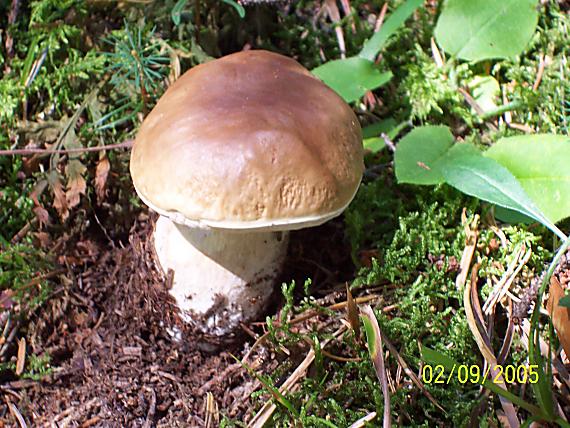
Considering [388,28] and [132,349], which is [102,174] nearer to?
[132,349]

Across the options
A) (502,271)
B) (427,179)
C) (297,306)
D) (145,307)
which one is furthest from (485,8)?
(145,307)

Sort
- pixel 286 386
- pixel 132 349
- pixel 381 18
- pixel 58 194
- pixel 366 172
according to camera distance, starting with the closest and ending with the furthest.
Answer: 1. pixel 286 386
2. pixel 132 349
3. pixel 58 194
4. pixel 366 172
5. pixel 381 18

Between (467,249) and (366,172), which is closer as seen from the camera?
(467,249)

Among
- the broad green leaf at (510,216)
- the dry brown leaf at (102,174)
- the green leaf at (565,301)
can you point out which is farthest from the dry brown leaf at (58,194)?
the green leaf at (565,301)

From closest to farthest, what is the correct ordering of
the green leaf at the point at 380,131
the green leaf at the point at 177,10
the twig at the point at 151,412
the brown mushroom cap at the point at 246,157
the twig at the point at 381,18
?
the brown mushroom cap at the point at 246,157 < the twig at the point at 151,412 < the green leaf at the point at 177,10 < the green leaf at the point at 380,131 < the twig at the point at 381,18

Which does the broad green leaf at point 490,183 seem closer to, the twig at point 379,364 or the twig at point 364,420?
the twig at point 379,364

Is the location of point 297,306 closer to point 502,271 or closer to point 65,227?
point 502,271
